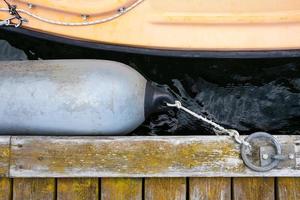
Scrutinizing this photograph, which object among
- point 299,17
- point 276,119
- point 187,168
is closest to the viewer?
Result: point 187,168

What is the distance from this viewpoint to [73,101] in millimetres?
1882

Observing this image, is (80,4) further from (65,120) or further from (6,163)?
(6,163)

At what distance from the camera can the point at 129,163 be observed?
1888mm

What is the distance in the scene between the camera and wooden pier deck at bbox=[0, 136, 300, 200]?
73.9 inches

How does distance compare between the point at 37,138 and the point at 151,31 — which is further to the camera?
the point at 151,31

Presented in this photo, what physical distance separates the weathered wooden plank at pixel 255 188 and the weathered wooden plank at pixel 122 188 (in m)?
0.41

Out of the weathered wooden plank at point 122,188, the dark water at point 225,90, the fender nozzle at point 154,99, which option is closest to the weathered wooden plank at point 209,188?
the weathered wooden plank at point 122,188

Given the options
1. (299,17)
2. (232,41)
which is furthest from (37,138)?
(299,17)

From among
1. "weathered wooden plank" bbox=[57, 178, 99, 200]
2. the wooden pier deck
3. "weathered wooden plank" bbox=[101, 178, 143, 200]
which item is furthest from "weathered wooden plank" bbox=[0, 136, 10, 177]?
"weathered wooden plank" bbox=[101, 178, 143, 200]

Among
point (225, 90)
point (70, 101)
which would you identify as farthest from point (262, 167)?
point (70, 101)

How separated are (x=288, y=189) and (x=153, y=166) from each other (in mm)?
573

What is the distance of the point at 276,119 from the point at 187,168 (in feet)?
2.60

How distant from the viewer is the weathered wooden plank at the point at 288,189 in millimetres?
1903

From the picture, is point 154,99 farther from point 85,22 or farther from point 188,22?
point 85,22
